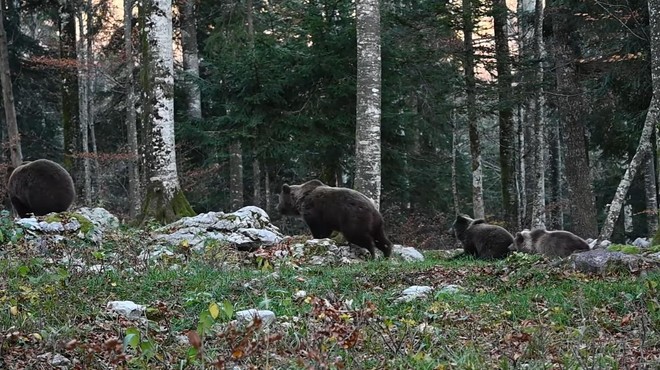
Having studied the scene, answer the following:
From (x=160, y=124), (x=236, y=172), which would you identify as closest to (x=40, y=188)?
(x=160, y=124)

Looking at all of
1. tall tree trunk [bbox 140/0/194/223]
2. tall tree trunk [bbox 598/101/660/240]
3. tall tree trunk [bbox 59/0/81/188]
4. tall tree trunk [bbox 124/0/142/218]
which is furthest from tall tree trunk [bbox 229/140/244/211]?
tall tree trunk [bbox 598/101/660/240]

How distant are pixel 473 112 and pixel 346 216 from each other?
12.4 m

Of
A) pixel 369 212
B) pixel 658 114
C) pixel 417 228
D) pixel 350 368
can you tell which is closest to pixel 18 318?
pixel 350 368

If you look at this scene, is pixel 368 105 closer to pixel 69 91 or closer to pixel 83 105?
pixel 83 105

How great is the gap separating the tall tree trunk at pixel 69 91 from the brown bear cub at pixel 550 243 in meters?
18.0

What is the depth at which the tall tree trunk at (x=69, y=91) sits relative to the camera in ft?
93.1

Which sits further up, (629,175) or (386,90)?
(386,90)

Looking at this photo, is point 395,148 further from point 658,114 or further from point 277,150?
point 658,114

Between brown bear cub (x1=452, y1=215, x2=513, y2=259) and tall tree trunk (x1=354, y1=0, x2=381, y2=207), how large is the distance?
2.13m

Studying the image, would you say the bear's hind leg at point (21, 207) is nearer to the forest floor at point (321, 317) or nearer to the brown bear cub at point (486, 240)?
the forest floor at point (321, 317)

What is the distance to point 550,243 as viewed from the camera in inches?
579

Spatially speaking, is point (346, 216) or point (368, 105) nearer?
point (346, 216)

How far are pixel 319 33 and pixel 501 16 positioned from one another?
6488 millimetres

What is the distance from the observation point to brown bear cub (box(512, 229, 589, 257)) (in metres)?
14.3
